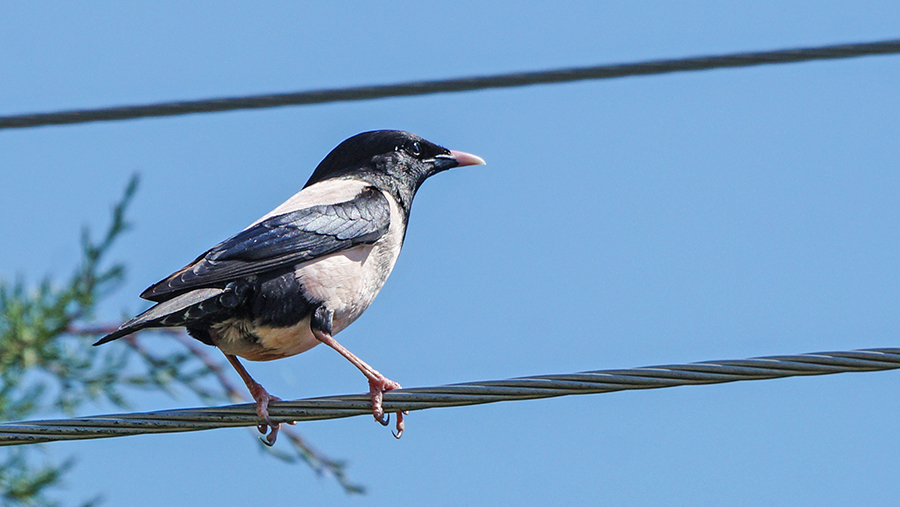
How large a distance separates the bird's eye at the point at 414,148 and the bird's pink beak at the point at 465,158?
26 centimetres

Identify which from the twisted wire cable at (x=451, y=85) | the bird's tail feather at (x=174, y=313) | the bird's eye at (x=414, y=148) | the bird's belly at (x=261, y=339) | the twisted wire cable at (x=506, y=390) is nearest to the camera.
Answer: the twisted wire cable at (x=506, y=390)

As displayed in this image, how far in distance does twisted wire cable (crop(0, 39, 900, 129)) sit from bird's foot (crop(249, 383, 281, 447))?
4.31 ft

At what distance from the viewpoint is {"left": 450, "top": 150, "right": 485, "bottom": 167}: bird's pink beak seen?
22.9 feet

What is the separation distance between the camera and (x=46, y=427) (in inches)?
→ 156

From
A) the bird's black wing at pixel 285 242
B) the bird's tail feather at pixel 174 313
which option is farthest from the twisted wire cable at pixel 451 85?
the bird's tail feather at pixel 174 313

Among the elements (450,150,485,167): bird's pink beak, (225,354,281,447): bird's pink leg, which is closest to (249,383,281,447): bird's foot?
(225,354,281,447): bird's pink leg

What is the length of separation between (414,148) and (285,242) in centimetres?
162

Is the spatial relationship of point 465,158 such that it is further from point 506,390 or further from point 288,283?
point 506,390

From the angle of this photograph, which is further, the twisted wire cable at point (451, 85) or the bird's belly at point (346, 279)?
the bird's belly at point (346, 279)

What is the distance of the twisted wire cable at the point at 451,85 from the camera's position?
463 centimetres

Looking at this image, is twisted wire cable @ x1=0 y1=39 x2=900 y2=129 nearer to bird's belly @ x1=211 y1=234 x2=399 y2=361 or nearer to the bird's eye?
bird's belly @ x1=211 y1=234 x2=399 y2=361

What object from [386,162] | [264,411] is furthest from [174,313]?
[386,162]

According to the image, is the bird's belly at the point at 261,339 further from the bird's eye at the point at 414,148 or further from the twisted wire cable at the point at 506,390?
the bird's eye at the point at 414,148

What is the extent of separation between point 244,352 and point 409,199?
159cm
